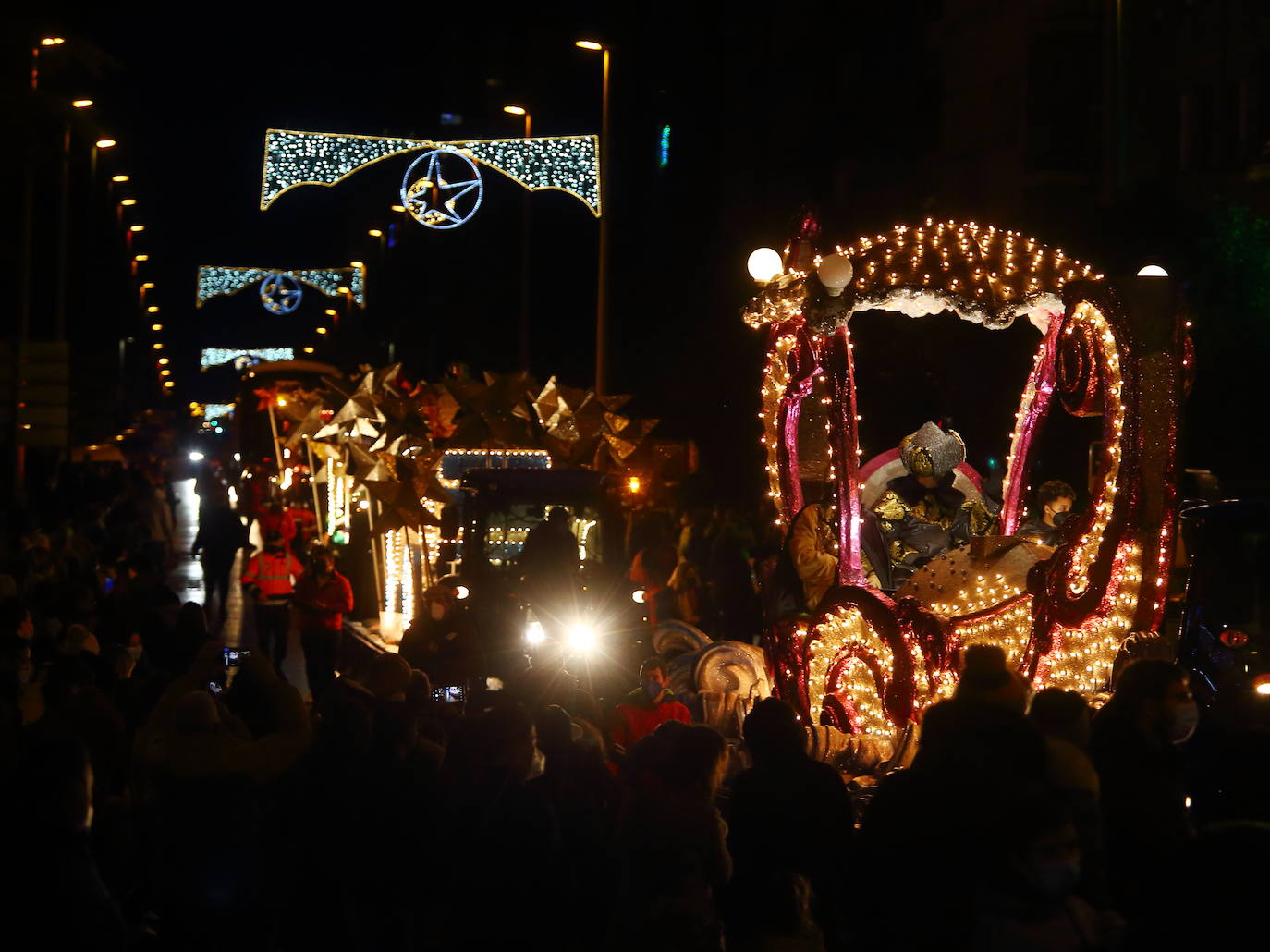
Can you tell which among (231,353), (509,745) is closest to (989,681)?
(509,745)

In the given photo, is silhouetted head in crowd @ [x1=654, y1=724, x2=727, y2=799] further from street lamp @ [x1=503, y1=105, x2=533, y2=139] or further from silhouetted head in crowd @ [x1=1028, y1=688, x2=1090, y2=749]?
street lamp @ [x1=503, y1=105, x2=533, y2=139]

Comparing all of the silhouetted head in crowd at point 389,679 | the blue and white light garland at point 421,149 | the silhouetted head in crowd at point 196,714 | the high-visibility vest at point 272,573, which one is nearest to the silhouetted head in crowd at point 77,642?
the silhouetted head in crowd at point 389,679

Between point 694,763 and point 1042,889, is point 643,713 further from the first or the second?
point 1042,889

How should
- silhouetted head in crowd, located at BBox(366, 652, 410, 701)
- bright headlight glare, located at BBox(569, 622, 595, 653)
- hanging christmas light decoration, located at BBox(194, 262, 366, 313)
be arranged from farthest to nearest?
1. hanging christmas light decoration, located at BBox(194, 262, 366, 313)
2. bright headlight glare, located at BBox(569, 622, 595, 653)
3. silhouetted head in crowd, located at BBox(366, 652, 410, 701)

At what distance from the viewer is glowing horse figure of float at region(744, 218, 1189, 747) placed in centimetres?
984

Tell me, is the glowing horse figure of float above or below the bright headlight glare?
above

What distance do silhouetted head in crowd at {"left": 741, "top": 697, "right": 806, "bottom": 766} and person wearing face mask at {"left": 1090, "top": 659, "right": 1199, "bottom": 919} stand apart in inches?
41.4

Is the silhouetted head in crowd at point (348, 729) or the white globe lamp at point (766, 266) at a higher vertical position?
the white globe lamp at point (766, 266)

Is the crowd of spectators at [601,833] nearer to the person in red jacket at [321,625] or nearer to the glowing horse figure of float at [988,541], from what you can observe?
the glowing horse figure of float at [988,541]

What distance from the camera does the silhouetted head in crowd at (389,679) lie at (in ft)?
28.3

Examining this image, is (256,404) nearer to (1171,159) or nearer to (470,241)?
(470,241)

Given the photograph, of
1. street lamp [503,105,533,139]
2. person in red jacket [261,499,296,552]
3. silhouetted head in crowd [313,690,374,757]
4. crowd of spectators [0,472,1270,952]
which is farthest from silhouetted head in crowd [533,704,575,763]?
street lamp [503,105,533,139]

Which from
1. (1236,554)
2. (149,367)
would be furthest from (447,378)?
(149,367)

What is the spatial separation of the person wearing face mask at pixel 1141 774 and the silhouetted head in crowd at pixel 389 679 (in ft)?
11.1
